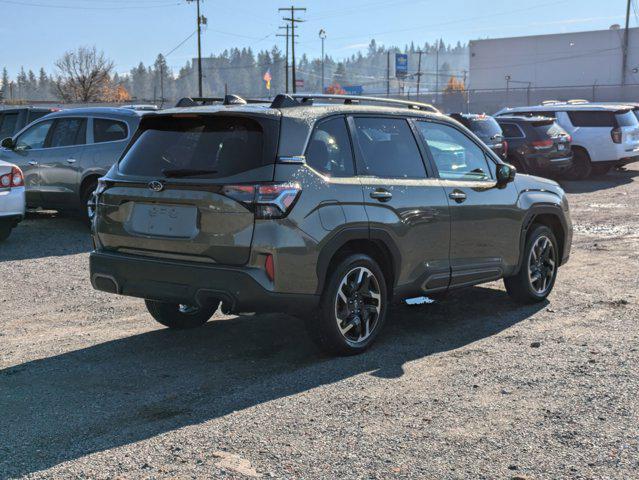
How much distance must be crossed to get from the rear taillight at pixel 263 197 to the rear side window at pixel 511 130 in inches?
626

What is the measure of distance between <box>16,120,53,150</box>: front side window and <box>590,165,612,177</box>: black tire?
568 inches

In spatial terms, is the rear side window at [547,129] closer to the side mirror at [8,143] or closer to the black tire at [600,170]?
the black tire at [600,170]

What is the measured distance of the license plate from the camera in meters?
5.18

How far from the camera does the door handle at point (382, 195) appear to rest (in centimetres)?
568

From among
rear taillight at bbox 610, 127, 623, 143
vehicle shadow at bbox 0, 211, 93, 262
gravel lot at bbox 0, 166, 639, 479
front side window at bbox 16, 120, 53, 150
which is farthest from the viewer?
rear taillight at bbox 610, 127, 623, 143

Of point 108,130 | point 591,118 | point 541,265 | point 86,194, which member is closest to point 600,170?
point 591,118

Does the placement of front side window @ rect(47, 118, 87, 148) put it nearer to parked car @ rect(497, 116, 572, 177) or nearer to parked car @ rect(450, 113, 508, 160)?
parked car @ rect(450, 113, 508, 160)

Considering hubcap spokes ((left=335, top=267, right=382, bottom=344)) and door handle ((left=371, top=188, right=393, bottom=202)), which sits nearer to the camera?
hubcap spokes ((left=335, top=267, right=382, bottom=344))

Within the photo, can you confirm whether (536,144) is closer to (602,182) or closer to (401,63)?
(602,182)

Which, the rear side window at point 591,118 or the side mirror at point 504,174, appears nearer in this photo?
the side mirror at point 504,174

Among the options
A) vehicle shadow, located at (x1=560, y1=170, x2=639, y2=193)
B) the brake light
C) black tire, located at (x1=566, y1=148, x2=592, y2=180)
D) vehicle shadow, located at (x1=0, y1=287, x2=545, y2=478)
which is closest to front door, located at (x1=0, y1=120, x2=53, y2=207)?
vehicle shadow, located at (x1=0, y1=287, x2=545, y2=478)

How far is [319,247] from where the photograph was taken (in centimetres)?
525

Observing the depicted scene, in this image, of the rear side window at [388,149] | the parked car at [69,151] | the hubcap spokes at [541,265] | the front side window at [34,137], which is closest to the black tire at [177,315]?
the rear side window at [388,149]

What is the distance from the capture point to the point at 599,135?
68.6ft
